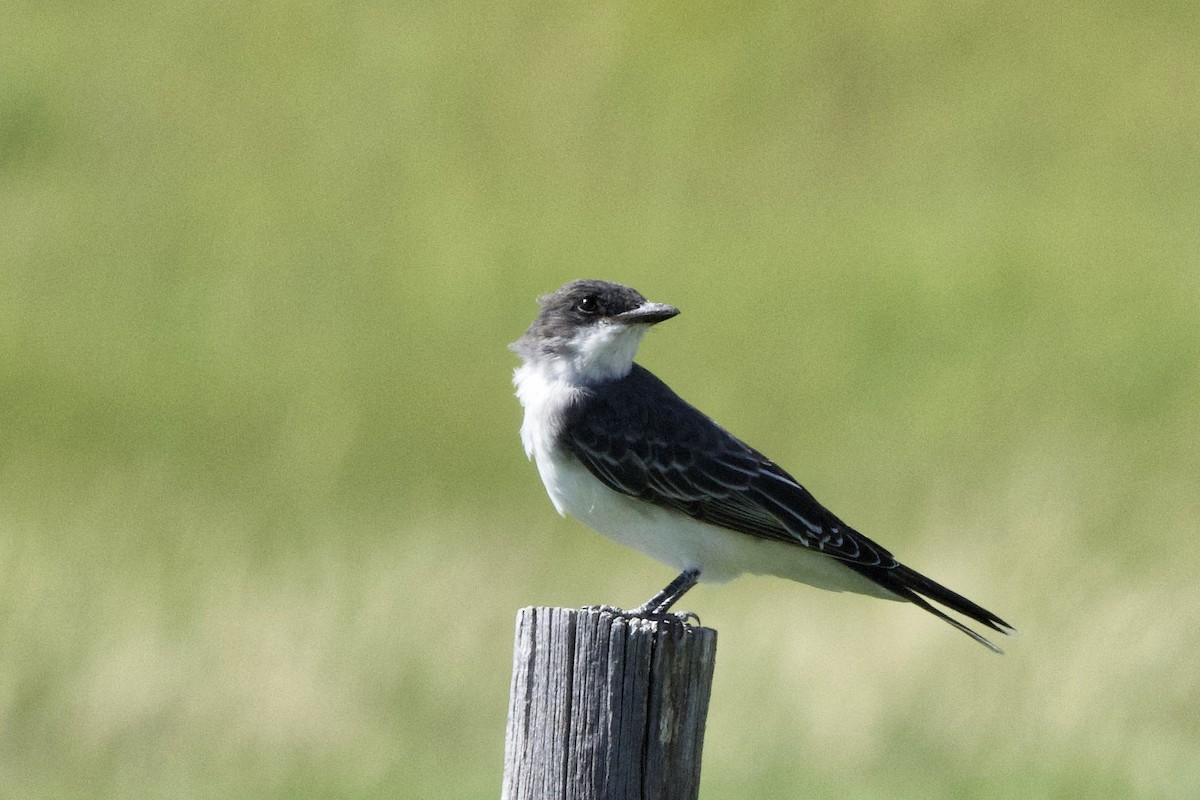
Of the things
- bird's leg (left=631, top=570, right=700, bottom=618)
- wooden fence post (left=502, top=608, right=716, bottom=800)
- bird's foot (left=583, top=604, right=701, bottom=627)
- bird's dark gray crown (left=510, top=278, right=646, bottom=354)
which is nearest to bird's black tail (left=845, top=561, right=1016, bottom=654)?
bird's leg (left=631, top=570, right=700, bottom=618)

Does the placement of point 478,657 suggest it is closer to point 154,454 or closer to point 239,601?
point 239,601

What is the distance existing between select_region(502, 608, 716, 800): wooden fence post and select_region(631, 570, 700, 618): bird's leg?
1.54 metres

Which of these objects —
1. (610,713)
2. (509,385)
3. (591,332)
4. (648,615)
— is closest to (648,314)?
(591,332)

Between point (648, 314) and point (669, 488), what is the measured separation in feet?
2.22

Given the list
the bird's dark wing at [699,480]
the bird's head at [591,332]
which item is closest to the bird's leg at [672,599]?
the bird's dark wing at [699,480]

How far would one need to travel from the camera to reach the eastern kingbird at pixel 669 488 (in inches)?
265

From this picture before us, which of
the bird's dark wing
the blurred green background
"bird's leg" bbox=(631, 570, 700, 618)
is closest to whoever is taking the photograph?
"bird's leg" bbox=(631, 570, 700, 618)

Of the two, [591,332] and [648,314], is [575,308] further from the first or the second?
[648,314]

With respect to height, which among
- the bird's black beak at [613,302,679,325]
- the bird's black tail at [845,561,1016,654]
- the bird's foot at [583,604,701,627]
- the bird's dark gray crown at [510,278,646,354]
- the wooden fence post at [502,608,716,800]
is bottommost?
the wooden fence post at [502,608,716,800]

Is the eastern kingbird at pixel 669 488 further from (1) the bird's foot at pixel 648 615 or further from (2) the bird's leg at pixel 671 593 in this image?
(1) the bird's foot at pixel 648 615

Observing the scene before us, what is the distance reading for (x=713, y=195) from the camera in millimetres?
20922

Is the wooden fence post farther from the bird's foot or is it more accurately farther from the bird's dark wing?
the bird's dark wing

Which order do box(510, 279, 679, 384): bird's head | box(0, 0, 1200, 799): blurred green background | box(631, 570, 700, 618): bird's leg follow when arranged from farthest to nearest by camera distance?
box(0, 0, 1200, 799): blurred green background
box(510, 279, 679, 384): bird's head
box(631, 570, 700, 618): bird's leg

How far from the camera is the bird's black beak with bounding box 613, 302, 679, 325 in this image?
6.74m
